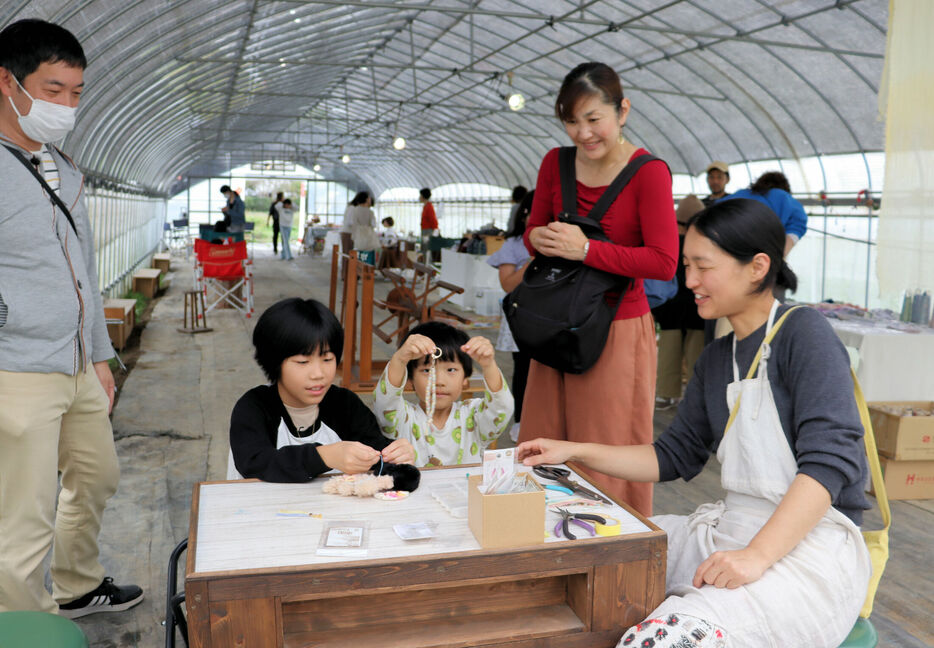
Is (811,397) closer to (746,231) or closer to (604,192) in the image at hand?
(746,231)

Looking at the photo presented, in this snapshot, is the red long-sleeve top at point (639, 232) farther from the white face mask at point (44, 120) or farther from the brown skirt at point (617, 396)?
the white face mask at point (44, 120)

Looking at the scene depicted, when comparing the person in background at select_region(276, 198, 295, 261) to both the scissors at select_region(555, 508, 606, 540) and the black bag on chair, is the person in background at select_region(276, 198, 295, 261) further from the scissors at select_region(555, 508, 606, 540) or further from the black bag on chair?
the scissors at select_region(555, 508, 606, 540)

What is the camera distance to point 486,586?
4.96 ft

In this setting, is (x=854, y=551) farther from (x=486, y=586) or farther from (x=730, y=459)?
(x=486, y=586)

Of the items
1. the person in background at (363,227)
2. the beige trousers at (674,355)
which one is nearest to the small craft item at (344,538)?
the beige trousers at (674,355)

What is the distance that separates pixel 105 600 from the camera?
2490mm

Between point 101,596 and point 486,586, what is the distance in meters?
1.59

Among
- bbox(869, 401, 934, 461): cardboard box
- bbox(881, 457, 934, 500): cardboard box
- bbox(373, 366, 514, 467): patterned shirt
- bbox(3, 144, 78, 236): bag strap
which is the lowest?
bbox(881, 457, 934, 500): cardboard box

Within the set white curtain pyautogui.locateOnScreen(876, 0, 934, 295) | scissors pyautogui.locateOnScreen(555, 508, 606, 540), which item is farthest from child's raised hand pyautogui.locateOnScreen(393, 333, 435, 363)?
white curtain pyautogui.locateOnScreen(876, 0, 934, 295)

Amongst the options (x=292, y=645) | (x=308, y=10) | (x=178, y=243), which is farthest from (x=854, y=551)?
(x=178, y=243)

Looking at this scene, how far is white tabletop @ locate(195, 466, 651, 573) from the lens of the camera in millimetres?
1302

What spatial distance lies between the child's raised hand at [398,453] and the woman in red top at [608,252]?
0.51 m

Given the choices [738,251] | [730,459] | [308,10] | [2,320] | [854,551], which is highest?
[308,10]

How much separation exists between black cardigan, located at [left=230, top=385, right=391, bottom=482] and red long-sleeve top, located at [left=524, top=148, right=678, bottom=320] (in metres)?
0.76
